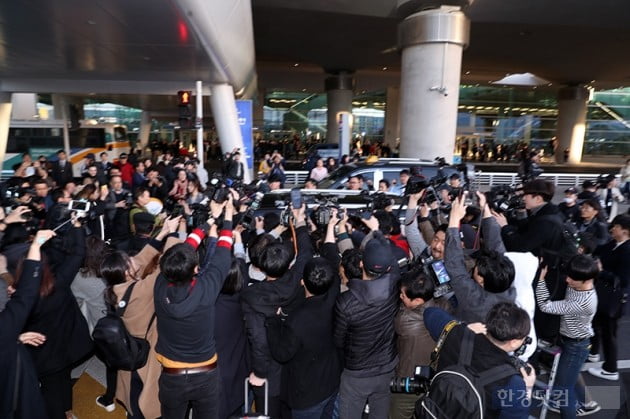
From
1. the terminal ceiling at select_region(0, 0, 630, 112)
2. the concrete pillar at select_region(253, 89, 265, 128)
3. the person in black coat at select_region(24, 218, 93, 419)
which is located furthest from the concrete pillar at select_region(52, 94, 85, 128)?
the person in black coat at select_region(24, 218, 93, 419)

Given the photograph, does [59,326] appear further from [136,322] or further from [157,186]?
[157,186]

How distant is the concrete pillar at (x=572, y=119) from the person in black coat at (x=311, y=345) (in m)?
38.1

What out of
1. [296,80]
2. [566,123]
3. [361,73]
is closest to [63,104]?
[296,80]

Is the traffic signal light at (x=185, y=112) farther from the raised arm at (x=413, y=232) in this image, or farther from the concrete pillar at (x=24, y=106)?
the concrete pillar at (x=24, y=106)

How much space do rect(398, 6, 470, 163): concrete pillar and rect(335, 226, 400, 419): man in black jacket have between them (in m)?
13.7

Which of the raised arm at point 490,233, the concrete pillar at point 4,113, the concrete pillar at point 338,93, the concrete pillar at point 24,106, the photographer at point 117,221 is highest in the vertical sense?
the concrete pillar at point 338,93

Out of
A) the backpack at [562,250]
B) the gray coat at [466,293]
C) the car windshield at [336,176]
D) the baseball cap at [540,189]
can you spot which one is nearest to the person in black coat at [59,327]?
the gray coat at [466,293]

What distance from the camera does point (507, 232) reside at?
484cm

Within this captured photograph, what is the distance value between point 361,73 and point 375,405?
3439cm

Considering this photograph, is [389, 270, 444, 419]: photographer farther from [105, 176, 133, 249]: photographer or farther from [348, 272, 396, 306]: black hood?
[105, 176, 133, 249]: photographer

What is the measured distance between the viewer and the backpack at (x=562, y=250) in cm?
398

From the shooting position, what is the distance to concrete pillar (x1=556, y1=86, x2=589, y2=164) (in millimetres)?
34469

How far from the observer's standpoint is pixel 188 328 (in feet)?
8.87

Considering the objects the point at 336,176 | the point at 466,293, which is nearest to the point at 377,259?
the point at 466,293
